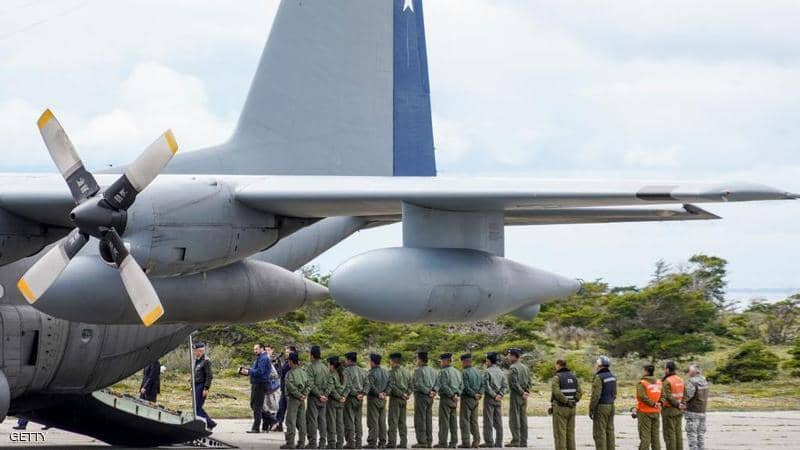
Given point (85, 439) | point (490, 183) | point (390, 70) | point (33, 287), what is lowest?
point (85, 439)

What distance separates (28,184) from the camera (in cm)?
1294

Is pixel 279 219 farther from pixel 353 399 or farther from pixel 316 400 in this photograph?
pixel 353 399

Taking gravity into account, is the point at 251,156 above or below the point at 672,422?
above

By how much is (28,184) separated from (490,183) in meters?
4.55

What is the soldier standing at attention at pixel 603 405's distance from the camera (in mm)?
15266

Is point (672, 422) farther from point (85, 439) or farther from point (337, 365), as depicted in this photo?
point (85, 439)

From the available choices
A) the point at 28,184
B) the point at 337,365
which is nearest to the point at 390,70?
the point at 337,365

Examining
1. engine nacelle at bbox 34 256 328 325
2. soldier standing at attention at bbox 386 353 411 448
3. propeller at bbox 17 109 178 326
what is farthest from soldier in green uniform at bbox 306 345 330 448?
propeller at bbox 17 109 178 326

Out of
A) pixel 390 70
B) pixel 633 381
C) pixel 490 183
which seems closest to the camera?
pixel 490 183

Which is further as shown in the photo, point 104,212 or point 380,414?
Result: point 380,414

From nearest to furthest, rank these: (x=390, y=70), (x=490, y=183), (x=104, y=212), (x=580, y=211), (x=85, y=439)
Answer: (x=104, y=212), (x=490, y=183), (x=580, y=211), (x=390, y=70), (x=85, y=439)

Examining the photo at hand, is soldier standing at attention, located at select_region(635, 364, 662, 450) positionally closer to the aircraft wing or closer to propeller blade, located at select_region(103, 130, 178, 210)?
the aircraft wing

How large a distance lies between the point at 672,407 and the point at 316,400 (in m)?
4.48

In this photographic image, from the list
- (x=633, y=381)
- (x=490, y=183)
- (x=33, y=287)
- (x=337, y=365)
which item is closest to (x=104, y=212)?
(x=33, y=287)
